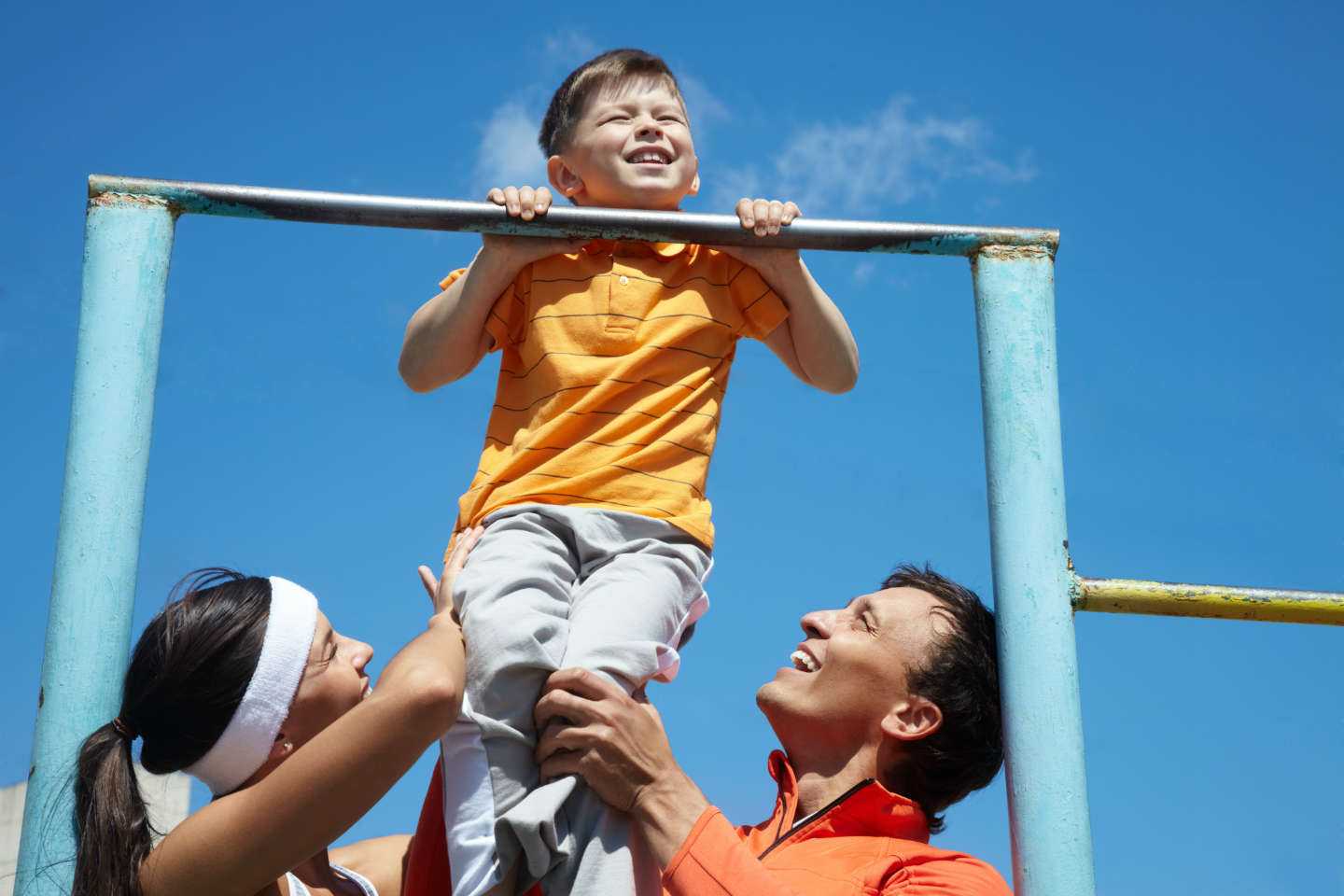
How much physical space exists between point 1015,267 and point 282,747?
4.55ft

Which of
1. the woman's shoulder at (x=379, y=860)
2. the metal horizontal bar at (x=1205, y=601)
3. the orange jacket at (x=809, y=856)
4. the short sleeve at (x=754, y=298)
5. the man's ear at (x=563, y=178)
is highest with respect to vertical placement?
the man's ear at (x=563, y=178)

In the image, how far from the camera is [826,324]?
8.64 feet

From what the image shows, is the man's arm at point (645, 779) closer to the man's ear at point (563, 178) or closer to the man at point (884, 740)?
the man at point (884, 740)

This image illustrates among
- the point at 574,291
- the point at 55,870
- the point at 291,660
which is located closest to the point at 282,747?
the point at 291,660

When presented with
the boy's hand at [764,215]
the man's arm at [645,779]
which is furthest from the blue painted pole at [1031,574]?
the man's arm at [645,779]

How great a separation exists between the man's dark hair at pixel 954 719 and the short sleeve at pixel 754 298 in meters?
0.83

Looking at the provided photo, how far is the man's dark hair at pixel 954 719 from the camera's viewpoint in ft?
9.68

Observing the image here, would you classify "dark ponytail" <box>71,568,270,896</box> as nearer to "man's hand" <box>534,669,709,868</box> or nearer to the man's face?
"man's hand" <box>534,669,709,868</box>

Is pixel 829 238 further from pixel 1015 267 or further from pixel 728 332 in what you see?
pixel 728 332

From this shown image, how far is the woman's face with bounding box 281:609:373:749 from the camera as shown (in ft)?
7.47

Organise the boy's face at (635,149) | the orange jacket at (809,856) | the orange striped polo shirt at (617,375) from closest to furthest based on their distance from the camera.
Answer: the orange jacket at (809,856) → the orange striped polo shirt at (617,375) → the boy's face at (635,149)

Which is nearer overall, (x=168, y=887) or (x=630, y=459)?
(x=168, y=887)

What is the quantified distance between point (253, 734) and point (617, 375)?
2.75ft

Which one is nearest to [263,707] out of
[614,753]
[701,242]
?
[614,753]
